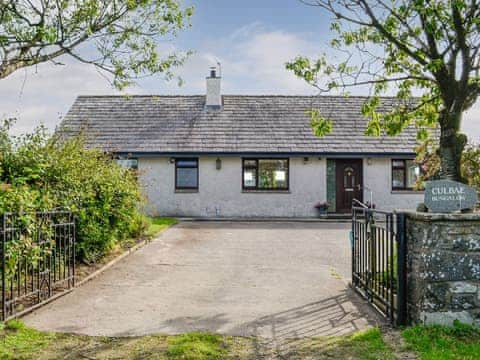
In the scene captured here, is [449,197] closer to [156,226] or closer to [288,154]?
[156,226]

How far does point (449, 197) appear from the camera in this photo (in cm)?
518

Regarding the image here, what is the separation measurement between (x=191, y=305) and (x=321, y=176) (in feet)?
49.2

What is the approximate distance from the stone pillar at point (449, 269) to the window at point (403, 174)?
16.5 m

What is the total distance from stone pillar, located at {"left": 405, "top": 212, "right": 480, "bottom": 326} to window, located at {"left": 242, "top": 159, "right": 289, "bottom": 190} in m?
15.7

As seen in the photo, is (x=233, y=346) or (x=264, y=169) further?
(x=264, y=169)

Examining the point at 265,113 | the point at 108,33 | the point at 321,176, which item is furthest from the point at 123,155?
the point at 108,33

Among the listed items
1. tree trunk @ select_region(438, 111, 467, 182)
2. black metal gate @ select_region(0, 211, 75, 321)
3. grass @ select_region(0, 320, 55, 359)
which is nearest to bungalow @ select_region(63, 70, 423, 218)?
black metal gate @ select_region(0, 211, 75, 321)

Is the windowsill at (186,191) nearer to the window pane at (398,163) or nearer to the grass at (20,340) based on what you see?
the window pane at (398,163)

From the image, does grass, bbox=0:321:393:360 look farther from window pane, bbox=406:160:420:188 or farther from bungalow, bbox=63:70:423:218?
window pane, bbox=406:160:420:188

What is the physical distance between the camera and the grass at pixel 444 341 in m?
4.29

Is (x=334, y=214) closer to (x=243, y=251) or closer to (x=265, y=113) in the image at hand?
(x=265, y=113)

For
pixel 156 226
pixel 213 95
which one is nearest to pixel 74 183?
pixel 156 226

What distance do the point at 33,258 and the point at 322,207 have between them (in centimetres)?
1567

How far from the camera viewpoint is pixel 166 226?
16.2 m
